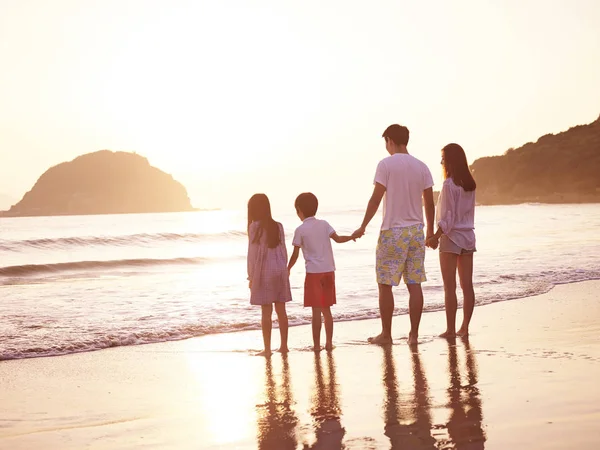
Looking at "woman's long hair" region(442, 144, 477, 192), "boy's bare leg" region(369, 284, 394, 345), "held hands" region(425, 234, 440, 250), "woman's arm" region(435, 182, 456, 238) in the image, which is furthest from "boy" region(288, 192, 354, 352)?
"woman's long hair" region(442, 144, 477, 192)

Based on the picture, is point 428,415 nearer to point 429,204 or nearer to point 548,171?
point 429,204

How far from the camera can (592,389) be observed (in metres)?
4.86

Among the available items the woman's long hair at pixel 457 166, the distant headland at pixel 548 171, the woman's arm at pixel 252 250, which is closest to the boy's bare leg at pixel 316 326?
the woman's arm at pixel 252 250

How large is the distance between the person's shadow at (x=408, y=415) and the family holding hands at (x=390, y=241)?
1447 mm

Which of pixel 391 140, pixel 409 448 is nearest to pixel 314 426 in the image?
pixel 409 448

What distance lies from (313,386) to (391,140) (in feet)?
9.13

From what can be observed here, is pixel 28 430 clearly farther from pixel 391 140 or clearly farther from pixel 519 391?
pixel 391 140

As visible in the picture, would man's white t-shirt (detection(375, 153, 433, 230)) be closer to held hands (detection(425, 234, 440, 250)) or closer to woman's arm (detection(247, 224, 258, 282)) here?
held hands (detection(425, 234, 440, 250))

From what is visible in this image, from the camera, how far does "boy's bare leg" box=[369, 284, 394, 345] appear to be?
23.9 feet

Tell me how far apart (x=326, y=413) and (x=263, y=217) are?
10.1ft

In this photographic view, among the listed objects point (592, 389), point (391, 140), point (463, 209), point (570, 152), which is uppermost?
point (570, 152)

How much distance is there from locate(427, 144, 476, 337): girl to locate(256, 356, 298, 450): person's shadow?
2.51 meters

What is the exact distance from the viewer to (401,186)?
707cm

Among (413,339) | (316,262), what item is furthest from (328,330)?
(413,339)
